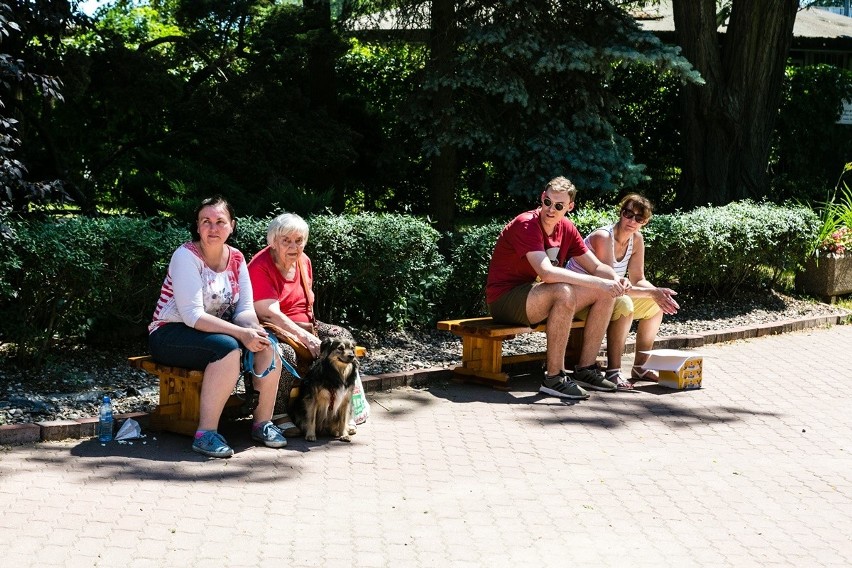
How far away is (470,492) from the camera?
5.68 m

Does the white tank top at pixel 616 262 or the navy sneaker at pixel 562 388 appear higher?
the white tank top at pixel 616 262

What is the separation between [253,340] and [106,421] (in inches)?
42.0

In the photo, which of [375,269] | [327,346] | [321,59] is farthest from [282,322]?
[321,59]

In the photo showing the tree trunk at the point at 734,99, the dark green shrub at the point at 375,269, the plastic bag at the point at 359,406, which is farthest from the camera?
the tree trunk at the point at 734,99

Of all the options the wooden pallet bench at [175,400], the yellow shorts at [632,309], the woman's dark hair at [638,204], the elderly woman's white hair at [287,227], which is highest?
the woman's dark hair at [638,204]

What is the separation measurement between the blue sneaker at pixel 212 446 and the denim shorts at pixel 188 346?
417 mm

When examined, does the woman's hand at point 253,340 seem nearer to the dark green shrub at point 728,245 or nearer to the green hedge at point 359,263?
the green hedge at point 359,263

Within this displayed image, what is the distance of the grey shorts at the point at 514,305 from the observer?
7.96 metres

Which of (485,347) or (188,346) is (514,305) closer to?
(485,347)

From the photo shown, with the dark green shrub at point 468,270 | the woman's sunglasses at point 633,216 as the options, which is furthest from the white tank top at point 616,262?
the dark green shrub at point 468,270

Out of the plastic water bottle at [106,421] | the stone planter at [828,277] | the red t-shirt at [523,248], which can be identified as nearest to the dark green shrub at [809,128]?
the stone planter at [828,277]

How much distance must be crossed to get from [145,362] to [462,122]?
591 centimetres

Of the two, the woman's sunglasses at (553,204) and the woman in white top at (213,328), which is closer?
the woman in white top at (213,328)

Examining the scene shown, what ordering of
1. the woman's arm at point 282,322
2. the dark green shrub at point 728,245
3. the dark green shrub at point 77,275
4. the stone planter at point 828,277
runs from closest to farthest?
the woman's arm at point 282,322 → the dark green shrub at point 77,275 → the dark green shrub at point 728,245 → the stone planter at point 828,277
